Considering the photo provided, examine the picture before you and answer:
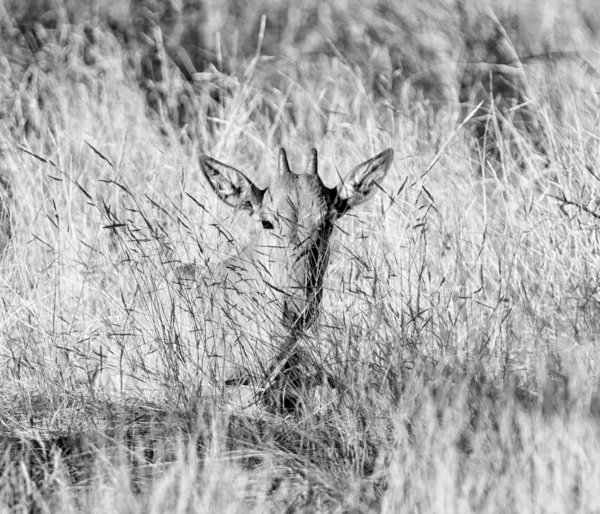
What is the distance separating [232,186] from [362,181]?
792 millimetres

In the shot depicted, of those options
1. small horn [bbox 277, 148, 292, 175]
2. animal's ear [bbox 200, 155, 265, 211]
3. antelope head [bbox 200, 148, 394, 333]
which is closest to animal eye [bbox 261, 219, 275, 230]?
antelope head [bbox 200, 148, 394, 333]

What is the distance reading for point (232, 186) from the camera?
5770mm

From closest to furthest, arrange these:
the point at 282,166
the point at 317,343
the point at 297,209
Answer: the point at 317,343 < the point at 297,209 < the point at 282,166

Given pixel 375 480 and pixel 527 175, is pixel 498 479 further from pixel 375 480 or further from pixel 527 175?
pixel 527 175

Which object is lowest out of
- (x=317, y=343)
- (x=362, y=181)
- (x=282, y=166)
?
(x=317, y=343)

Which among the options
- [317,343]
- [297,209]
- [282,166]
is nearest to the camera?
[317,343]

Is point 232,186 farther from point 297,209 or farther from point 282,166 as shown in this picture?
point 297,209

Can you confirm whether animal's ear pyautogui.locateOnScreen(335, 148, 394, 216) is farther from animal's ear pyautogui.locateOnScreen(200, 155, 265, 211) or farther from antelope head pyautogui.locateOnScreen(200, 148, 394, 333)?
animal's ear pyautogui.locateOnScreen(200, 155, 265, 211)

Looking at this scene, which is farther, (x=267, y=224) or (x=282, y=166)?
(x=282, y=166)

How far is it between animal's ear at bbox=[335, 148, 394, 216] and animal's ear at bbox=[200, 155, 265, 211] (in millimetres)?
503

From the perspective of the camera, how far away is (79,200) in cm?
710

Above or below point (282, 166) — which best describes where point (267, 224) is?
below

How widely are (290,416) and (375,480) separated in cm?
76

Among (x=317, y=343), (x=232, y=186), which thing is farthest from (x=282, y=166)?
(x=317, y=343)
